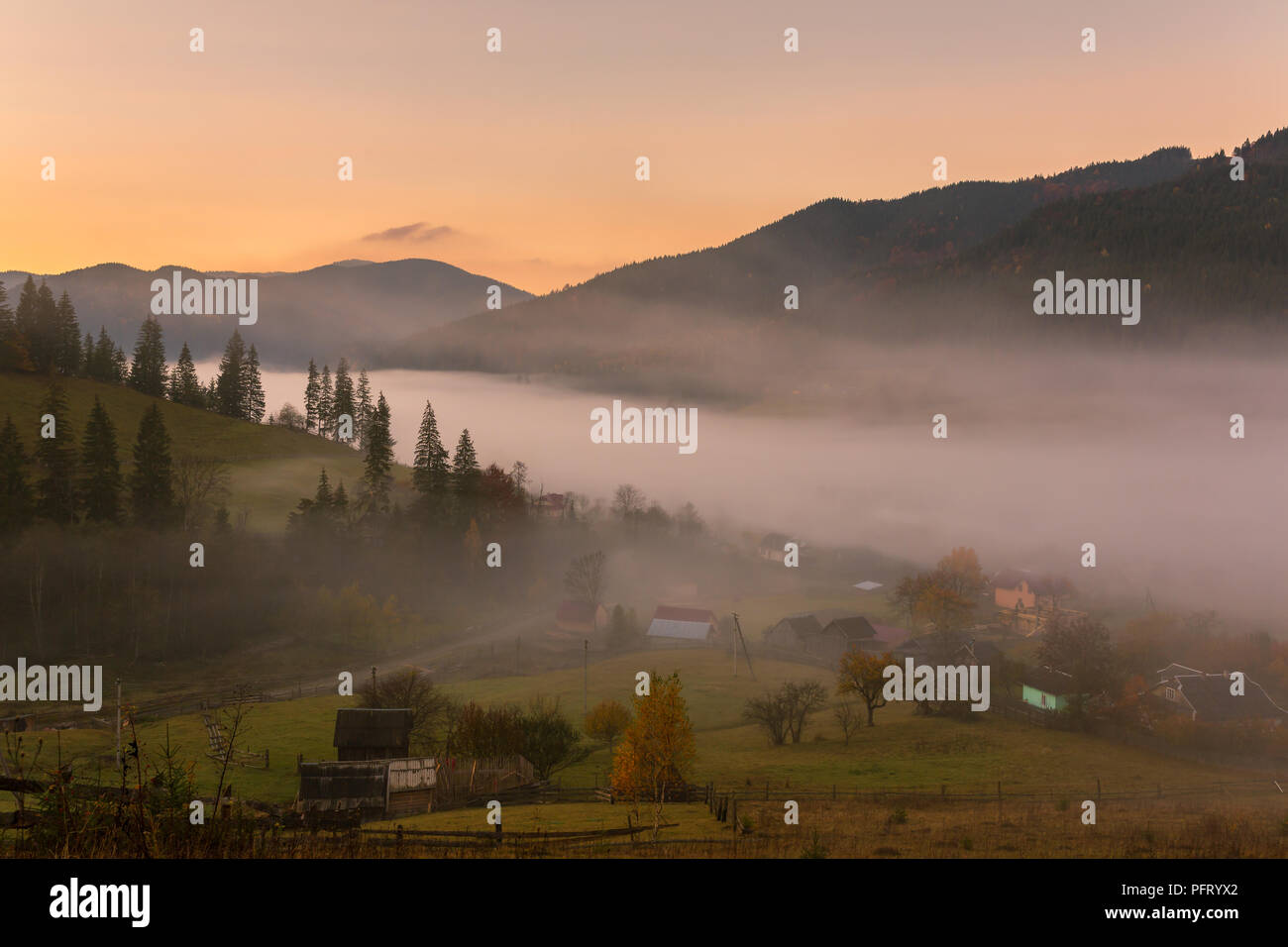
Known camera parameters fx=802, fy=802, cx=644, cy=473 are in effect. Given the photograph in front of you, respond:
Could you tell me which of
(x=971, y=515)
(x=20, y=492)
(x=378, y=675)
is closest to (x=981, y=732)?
(x=378, y=675)

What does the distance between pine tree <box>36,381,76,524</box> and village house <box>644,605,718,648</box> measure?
219 ft

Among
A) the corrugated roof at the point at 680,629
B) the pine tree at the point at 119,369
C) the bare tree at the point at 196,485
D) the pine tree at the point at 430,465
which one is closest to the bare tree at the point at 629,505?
the pine tree at the point at 430,465

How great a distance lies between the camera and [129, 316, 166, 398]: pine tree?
121750 millimetres

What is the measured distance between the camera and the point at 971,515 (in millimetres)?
196125

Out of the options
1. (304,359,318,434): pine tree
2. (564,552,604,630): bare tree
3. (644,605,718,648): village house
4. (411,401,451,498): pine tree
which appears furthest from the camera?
(304,359,318,434): pine tree

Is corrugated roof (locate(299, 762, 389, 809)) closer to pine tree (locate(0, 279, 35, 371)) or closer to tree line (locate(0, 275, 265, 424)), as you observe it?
tree line (locate(0, 275, 265, 424))

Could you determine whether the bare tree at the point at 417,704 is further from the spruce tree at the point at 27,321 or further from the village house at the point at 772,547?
the village house at the point at 772,547

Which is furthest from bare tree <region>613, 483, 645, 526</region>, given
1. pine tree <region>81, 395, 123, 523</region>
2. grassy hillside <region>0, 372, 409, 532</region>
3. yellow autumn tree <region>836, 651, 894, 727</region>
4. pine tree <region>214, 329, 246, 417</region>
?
yellow autumn tree <region>836, 651, 894, 727</region>

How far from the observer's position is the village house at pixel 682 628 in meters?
101

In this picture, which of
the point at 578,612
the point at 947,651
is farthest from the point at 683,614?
the point at 947,651

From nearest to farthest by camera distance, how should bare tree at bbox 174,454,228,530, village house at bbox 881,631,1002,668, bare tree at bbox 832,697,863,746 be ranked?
1. bare tree at bbox 832,697,863,746
2. village house at bbox 881,631,1002,668
3. bare tree at bbox 174,454,228,530
